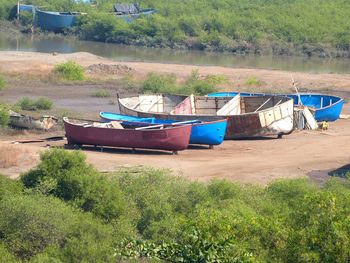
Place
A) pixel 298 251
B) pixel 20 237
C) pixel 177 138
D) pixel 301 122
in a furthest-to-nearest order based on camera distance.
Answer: pixel 301 122 < pixel 177 138 < pixel 20 237 < pixel 298 251

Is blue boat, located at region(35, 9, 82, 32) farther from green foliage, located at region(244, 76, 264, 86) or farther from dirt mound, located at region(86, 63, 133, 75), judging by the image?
green foliage, located at region(244, 76, 264, 86)

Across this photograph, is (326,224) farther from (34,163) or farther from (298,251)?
(34,163)

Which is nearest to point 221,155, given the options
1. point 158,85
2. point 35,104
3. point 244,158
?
point 244,158

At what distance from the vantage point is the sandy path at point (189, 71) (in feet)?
165

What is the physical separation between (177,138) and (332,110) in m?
9.67

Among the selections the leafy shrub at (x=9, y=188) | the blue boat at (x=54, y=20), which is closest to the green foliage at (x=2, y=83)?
the leafy shrub at (x=9, y=188)

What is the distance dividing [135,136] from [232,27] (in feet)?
157

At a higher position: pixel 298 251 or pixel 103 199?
pixel 298 251

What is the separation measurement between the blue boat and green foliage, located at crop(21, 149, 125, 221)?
5797 centimetres

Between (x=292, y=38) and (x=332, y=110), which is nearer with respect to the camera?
(x=332, y=110)

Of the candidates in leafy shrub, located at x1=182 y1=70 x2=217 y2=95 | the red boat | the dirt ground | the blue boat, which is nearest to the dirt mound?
leafy shrub, located at x1=182 y1=70 x2=217 y2=95

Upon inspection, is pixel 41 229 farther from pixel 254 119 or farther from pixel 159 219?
pixel 254 119

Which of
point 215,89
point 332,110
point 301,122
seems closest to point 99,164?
point 301,122

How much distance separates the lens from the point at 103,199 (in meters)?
20.6
